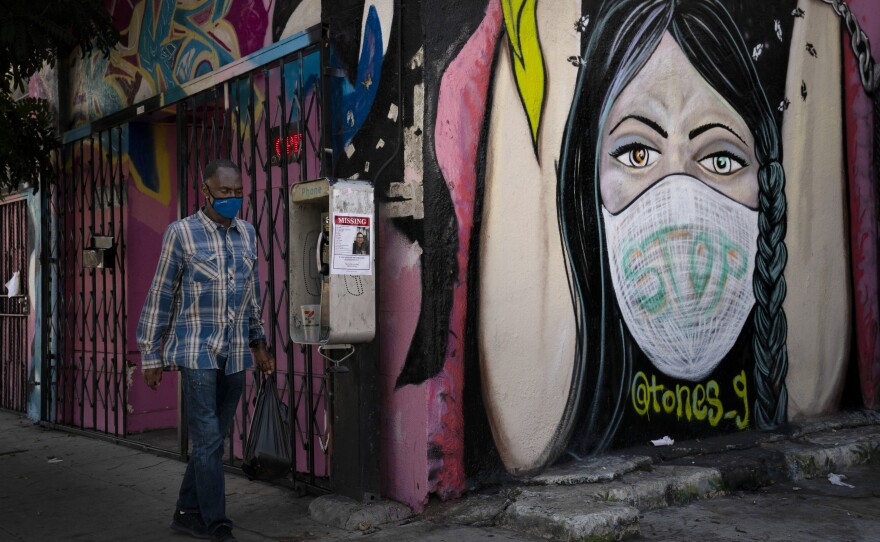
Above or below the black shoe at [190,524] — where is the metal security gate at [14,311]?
above

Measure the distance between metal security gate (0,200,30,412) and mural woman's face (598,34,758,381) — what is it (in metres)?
6.45

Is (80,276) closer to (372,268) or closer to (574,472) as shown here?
(372,268)

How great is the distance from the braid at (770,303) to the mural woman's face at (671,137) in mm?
195

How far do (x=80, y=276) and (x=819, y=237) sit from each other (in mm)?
6532

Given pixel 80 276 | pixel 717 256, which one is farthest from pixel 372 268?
pixel 80 276

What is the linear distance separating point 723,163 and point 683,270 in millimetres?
897

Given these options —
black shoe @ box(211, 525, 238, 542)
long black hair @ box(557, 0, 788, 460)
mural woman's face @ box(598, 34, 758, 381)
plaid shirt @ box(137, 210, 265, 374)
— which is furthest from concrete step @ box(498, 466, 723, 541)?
plaid shirt @ box(137, 210, 265, 374)

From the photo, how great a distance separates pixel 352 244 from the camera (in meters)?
4.57

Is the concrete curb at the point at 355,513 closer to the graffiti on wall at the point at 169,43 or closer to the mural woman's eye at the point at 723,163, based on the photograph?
the graffiti on wall at the point at 169,43

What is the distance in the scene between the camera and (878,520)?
4.73 metres

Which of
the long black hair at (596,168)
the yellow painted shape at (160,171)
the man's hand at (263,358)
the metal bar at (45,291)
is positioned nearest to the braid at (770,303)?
the long black hair at (596,168)

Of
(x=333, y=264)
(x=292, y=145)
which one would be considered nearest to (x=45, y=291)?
(x=292, y=145)

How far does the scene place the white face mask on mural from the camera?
567 cm

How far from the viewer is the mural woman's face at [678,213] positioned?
5656mm
